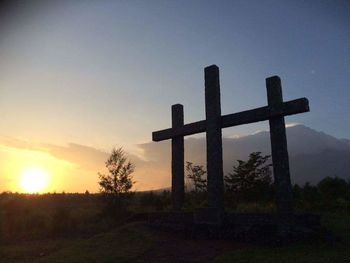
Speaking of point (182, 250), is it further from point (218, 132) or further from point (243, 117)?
point (243, 117)

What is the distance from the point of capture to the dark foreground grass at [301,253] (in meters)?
6.71

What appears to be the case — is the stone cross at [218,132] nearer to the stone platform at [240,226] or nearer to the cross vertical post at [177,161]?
the cross vertical post at [177,161]

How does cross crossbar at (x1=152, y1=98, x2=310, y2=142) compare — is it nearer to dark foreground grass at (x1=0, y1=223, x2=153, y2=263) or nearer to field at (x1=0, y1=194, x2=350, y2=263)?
field at (x1=0, y1=194, x2=350, y2=263)

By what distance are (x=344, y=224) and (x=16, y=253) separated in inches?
457

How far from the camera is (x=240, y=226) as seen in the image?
900 cm

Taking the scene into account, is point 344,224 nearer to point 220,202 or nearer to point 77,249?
point 220,202

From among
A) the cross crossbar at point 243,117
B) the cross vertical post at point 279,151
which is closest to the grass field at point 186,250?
the cross vertical post at point 279,151

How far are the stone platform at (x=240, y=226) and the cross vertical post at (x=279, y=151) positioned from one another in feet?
1.66

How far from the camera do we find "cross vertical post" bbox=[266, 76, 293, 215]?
896cm

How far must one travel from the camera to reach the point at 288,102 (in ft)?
30.3

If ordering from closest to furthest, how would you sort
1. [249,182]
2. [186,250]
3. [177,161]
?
[186,250] → [177,161] → [249,182]

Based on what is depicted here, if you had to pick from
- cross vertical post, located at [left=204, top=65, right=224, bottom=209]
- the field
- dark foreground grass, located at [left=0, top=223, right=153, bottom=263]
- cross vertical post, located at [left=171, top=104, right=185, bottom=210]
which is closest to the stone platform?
the field

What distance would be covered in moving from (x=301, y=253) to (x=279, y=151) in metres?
2.92

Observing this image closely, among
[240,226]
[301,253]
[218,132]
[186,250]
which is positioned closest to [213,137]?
[218,132]
